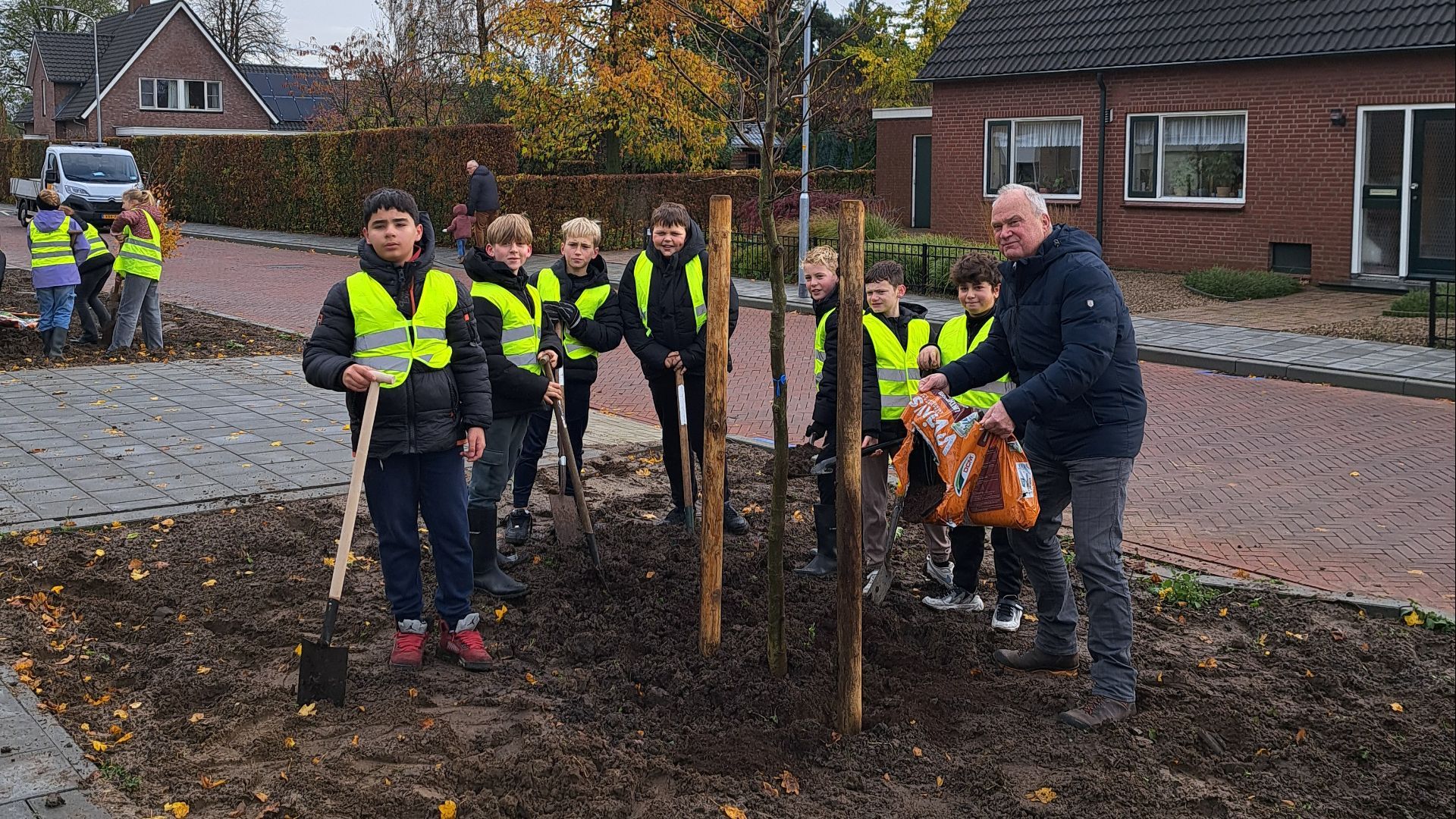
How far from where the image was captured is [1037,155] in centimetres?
2364

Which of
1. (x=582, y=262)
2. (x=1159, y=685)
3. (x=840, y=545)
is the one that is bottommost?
(x=1159, y=685)

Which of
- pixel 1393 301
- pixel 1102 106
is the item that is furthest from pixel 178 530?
pixel 1102 106

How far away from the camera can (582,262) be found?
22.5 feet

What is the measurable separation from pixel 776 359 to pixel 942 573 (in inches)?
68.7

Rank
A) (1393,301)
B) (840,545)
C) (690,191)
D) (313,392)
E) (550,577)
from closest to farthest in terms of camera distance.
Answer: (840,545), (550,577), (313,392), (1393,301), (690,191)

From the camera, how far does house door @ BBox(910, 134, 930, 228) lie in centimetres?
3011

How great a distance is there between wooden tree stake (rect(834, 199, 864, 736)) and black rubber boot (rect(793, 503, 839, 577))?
5.31 ft

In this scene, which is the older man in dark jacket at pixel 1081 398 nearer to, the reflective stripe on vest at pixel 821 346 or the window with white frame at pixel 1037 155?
the reflective stripe on vest at pixel 821 346

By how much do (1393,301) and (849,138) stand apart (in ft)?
89.6

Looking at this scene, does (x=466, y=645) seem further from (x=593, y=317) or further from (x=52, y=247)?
(x=52, y=247)

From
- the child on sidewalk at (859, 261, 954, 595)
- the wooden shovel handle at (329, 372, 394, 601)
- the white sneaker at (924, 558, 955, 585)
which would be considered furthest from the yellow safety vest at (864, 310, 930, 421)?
the wooden shovel handle at (329, 372, 394, 601)

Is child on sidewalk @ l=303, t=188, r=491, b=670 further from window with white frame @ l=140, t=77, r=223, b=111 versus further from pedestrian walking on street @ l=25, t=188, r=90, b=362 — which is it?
window with white frame @ l=140, t=77, r=223, b=111

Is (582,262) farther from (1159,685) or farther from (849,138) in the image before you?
(849,138)

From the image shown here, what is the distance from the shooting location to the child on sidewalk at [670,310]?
675 centimetres
